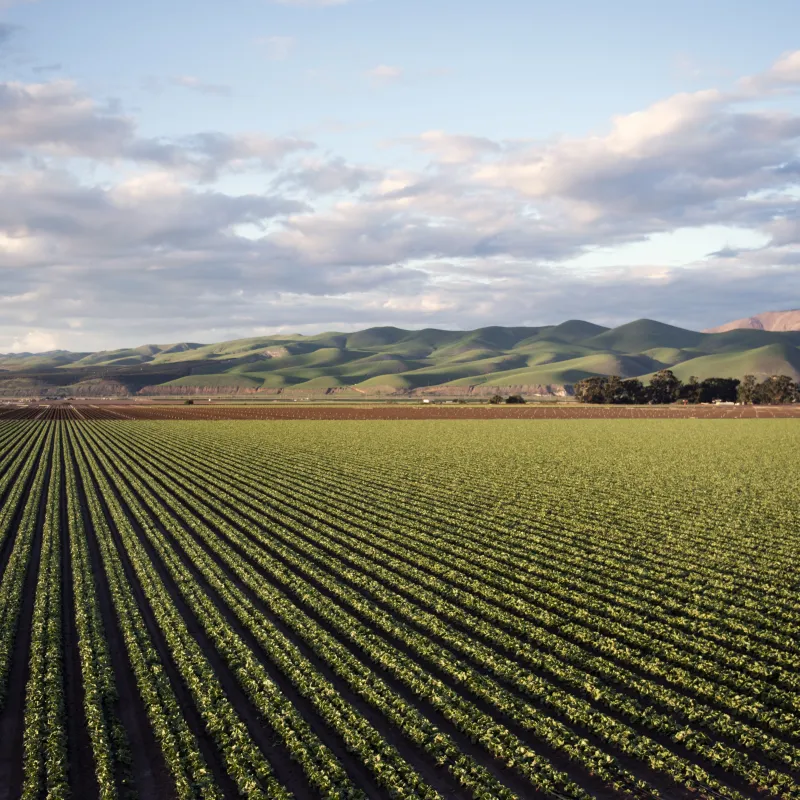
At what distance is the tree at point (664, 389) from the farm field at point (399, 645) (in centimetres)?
16274

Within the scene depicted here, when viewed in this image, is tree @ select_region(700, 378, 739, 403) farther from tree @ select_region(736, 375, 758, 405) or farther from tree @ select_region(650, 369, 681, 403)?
tree @ select_region(650, 369, 681, 403)

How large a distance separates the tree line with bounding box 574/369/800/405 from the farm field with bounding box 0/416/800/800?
512 ft

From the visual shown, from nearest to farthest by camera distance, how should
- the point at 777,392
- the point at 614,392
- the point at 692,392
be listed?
the point at 777,392 < the point at 614,392 < the point at 692,392

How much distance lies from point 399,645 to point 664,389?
7683 inches

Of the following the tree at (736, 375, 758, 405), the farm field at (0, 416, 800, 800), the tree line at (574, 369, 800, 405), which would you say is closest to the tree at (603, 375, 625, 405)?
the tree line at (574, 369, 800, 405)

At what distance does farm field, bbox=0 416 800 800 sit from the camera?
43.8 feet

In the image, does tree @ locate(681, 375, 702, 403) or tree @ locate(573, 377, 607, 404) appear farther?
tree @ locate(681, 375, 702, 403)

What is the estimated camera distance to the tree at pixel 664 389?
19538 cm

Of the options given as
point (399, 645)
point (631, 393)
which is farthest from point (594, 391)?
point (399, 645)

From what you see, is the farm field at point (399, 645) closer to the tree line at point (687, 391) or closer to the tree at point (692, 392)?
the tree line at point (687, 391)

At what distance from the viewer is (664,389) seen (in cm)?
19612

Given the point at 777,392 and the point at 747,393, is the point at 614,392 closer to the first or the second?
the point at 747,393

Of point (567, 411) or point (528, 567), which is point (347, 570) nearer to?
point (528, 567)

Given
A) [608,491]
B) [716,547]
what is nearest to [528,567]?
[716,547]
